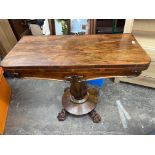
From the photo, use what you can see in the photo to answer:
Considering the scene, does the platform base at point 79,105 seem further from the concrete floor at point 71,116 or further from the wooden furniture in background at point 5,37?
the wooden furniture in background at point 5,37

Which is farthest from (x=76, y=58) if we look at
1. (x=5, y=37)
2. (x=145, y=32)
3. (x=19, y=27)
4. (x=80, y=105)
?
(x=19, y=27)

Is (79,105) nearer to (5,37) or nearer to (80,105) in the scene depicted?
(80,105)

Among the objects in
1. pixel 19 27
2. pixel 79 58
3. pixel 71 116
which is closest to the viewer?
pixel 79 58

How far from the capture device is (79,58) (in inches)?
35.4

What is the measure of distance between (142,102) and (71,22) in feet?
3.27

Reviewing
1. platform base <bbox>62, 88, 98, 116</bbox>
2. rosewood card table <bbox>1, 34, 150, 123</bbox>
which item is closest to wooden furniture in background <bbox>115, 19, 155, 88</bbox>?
rosewood card table <bbox>1, 34, 150, 123</bbox>

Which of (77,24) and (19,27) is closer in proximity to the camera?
(77,24)

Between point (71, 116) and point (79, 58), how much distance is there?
64 cm

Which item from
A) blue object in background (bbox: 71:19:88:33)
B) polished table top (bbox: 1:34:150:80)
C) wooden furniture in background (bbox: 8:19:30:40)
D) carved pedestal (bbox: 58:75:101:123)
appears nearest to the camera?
polished table top (bbox: 1:34:150:80)

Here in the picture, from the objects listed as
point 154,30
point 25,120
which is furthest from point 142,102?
point 25,120

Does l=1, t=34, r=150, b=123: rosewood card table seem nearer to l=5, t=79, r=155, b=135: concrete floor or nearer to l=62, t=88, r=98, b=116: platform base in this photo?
l=62, t=88, r=98, b=116: platform base

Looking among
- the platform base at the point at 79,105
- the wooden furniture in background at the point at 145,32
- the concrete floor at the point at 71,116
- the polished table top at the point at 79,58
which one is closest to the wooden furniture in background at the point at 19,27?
the concrete floor at the point at 71,116

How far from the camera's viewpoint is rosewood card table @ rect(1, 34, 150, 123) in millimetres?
850

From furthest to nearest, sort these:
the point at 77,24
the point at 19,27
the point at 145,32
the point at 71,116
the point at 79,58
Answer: the point at 19,27 → the point at 77,24 → the point at 71,116 → the point at 145,32 → the point at 79,58
